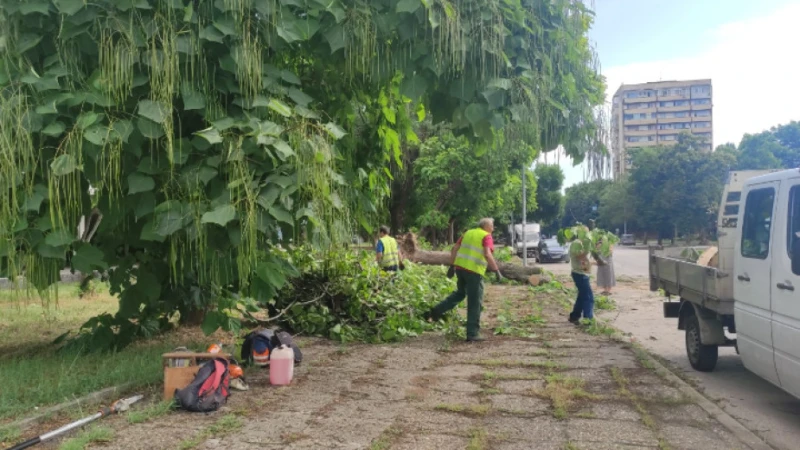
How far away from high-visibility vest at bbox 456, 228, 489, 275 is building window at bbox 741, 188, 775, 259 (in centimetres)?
349

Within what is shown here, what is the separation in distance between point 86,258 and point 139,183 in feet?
3.67

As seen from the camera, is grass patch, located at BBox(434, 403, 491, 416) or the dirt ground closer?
the dirt ground

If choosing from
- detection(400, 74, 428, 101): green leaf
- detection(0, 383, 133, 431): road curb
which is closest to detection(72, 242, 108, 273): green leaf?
detection(0, 383, 133, 431): road curb

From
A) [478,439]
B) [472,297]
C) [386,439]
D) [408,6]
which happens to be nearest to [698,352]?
[472,297]

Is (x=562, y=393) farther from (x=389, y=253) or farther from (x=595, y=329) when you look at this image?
(x=389, y=253)

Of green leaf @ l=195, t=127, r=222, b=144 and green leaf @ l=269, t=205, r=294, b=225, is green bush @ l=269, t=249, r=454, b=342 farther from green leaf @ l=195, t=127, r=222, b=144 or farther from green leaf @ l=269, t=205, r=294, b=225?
green leaf @ l=195, t=127, r=222, b=144

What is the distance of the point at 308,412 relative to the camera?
5.42 metres

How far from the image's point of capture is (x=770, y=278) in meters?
5.64

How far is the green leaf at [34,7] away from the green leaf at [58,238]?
1.70 m

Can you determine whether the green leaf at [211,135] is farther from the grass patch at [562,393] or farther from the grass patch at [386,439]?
the grass patch at [562,393]

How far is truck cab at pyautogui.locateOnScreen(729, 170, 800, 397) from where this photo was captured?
5262 mm

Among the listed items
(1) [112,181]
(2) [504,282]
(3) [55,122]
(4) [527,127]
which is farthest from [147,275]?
(2) [504,282]

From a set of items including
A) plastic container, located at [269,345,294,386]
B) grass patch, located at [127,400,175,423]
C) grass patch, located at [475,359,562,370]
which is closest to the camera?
grass patch, located at [127,400,175,423]

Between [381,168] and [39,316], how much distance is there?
22.0 ft
